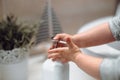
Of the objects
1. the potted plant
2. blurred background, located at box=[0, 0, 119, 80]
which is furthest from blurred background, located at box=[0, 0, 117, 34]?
the potted plant

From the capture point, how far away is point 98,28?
78cm

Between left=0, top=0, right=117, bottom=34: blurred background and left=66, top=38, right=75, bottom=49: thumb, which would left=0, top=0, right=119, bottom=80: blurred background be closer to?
left=0, top=0, right=117, bottom=34: blurred background

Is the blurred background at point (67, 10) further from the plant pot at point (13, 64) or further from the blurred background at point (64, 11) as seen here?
the plant pot at point (13, 64)

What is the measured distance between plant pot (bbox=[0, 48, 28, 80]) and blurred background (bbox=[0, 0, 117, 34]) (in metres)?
0.27

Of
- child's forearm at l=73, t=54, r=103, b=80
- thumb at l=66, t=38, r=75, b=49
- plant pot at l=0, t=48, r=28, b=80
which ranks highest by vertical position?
thumb at l=66, t=38, r=75, b=49

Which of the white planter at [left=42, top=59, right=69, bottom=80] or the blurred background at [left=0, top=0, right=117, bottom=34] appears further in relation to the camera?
the blurred background at [left=0, top=0, right=117, bottom=34]

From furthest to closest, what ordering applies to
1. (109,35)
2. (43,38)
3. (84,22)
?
Result: (84,22) → (43,38) → (109,35)

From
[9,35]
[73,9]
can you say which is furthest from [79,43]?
[73,9]

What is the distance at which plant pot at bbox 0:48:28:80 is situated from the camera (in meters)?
0.77

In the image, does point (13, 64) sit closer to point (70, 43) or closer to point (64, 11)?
point (70, 43)

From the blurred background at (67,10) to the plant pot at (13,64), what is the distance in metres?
0.27

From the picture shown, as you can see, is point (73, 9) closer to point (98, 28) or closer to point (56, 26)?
point (56, 26)

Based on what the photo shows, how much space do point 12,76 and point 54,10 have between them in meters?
0.43

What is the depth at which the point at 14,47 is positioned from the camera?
77cm
